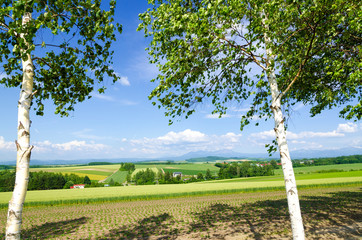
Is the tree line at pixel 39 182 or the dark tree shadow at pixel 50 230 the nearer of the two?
the dark tree shadow at pixel 50 230

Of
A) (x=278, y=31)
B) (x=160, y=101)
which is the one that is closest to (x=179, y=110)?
(x=160, y=101)

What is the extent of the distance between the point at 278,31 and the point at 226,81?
3453mm

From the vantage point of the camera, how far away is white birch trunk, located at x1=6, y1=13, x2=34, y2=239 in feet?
15.0

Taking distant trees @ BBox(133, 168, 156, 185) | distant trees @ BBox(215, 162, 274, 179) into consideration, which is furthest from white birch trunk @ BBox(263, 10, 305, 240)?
distant trees @ BBox(215, 162, 274, 179)

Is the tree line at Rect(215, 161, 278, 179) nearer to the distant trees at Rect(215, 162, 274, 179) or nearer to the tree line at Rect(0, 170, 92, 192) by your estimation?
the distant trees at Rect(215, 162, 274, 179)

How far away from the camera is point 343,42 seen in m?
10.7

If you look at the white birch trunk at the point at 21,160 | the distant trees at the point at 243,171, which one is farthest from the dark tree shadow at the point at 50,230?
the distant trees at the point at 243,171

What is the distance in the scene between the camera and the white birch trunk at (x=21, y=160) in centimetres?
458

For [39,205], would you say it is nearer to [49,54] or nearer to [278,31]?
[49,54]

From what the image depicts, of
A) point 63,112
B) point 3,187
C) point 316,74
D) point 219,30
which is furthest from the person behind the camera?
point 3,187

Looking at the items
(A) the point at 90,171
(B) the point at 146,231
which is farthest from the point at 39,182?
(B) the point at 146,231

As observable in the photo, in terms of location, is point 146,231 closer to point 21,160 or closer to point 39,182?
point 21,160

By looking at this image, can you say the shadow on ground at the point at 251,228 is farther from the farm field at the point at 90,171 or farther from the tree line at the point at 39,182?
the farm field at the point at 90,171

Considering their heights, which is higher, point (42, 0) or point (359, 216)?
point (42, 0)
